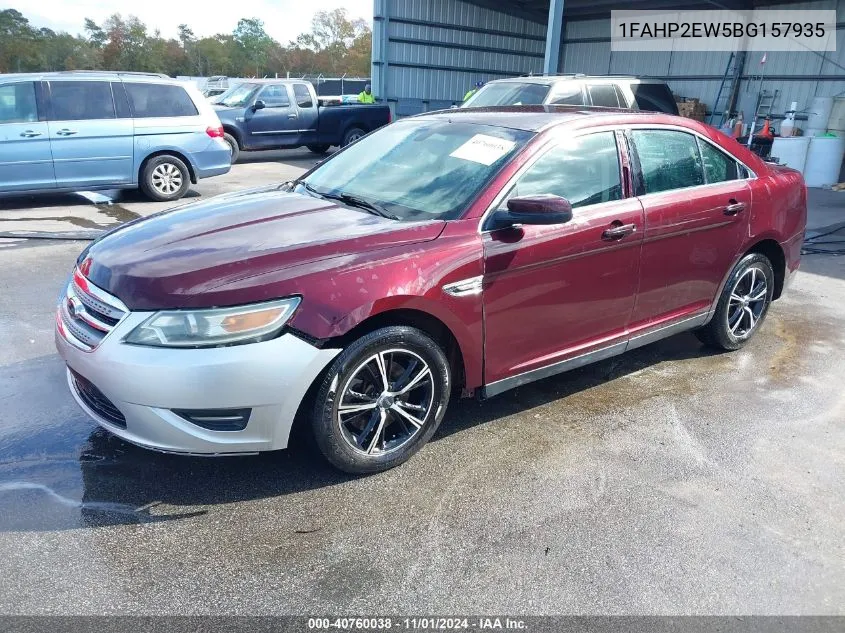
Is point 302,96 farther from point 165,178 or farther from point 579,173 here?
Answer: point 579,173

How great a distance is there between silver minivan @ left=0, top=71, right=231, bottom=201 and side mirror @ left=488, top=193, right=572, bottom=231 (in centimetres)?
768

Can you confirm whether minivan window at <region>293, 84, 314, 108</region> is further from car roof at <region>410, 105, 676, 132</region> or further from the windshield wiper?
the windshield wiper

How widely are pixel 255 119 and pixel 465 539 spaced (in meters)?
13.5

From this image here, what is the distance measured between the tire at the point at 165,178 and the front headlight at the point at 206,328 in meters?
7.57

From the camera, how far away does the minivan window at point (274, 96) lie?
1487 cm

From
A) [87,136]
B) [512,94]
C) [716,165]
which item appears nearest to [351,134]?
[512,94]

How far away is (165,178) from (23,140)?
1.80 metres

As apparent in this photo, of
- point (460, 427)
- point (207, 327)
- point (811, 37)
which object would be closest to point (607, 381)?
point (460, 427)

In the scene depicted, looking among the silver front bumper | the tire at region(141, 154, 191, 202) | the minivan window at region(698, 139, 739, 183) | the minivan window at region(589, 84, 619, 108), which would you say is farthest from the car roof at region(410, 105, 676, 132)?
the tire at region(141, 154, 191, 202)

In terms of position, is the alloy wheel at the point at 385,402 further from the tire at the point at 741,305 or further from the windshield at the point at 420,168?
the tire at the point at 741,305

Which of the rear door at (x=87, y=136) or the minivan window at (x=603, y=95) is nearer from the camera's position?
the rear door at (x=87, y=136)

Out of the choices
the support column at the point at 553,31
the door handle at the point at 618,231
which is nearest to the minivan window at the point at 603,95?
the support column at the point at 553,31

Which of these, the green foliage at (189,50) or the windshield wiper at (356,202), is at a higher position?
the green foliage at (189,50)

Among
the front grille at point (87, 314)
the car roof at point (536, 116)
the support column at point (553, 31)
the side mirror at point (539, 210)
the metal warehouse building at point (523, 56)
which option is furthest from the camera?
the metal warehouse building at point (523, 56)
